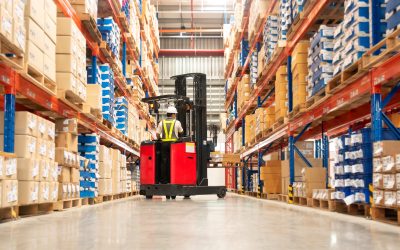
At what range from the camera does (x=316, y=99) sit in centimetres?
698

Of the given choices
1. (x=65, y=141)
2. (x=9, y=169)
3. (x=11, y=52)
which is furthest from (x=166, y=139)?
(x=9, y=169)

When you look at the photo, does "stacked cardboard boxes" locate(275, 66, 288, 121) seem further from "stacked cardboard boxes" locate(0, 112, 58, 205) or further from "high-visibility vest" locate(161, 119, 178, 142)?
"stacked cardboard boxes" locate(0, 112, 58, 205)

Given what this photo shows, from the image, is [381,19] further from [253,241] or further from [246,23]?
[246,23]

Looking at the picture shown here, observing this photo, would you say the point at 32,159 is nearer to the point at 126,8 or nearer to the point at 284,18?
the point at 284,18

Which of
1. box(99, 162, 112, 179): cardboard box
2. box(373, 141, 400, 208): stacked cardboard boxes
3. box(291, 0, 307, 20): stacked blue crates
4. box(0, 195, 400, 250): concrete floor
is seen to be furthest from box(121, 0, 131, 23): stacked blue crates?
box(373, 141, 400, 208): stacked cardboard boxes

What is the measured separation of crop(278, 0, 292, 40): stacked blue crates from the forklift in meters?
2.66

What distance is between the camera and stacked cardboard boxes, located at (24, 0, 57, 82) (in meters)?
5.32

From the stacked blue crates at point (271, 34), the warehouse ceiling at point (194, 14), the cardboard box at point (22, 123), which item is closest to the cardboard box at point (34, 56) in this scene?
the cardboard box at point (22, 123)

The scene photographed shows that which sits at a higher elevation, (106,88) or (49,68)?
(106,88)

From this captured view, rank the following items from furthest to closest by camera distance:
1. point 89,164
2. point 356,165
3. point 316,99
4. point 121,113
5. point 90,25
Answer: point 121,113
point 89,164
point 90,25
point 316,99
point 356,165

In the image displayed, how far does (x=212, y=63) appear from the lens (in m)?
24.0

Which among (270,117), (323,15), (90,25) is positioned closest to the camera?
(323,15)

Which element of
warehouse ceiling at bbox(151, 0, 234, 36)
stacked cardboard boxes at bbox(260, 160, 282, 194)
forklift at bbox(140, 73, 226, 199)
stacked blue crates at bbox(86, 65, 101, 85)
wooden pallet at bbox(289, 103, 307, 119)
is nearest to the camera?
wooden pallet at bbox(289, 103, 307, 119)

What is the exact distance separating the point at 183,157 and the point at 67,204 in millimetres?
3616
